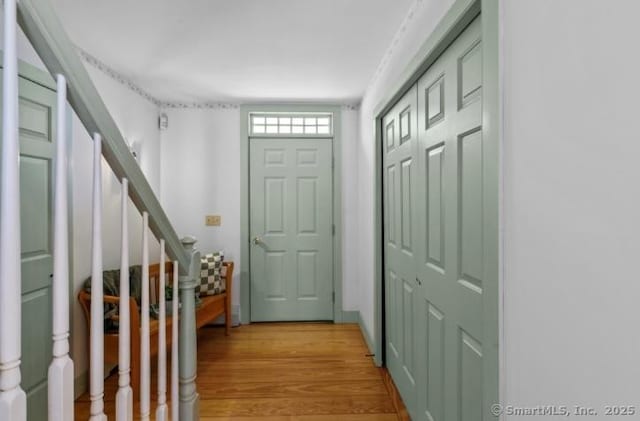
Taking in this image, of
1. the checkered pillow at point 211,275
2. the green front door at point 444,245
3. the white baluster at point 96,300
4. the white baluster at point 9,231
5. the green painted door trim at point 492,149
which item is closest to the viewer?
the white baluster at point 9,231

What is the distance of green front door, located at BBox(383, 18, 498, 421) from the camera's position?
1190 mm

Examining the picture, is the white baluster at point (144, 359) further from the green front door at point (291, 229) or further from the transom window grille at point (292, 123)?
A: the transom window grille at point (292, 123)

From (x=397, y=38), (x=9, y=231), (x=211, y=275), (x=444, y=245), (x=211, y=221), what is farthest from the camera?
(x=211, y=221)

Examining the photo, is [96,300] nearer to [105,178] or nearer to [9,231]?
[9,231]

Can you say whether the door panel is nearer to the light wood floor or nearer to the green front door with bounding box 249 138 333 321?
the light wood floor

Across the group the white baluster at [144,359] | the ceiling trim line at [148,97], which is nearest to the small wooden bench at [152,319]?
the white baluster at [144,359]

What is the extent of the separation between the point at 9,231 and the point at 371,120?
260 centimetres

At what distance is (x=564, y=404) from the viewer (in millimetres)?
766

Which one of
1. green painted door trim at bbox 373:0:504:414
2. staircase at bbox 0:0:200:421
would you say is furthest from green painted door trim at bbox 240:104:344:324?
staircase at bbox 0:0:200:421

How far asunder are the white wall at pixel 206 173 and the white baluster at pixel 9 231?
302cm

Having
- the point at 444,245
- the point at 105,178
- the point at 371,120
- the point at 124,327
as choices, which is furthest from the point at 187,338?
the point at 371,120

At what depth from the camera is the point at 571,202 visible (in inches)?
28.7

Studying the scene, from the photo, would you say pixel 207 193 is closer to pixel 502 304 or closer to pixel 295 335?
pixel 295 335

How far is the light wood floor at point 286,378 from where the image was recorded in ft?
6.86
